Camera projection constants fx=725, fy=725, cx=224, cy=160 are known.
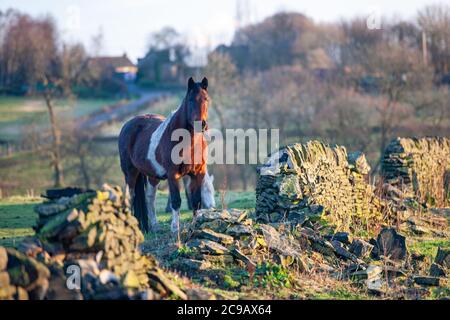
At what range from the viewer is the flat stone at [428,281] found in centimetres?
1080

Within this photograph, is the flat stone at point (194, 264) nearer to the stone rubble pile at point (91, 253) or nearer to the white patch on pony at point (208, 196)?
the stone rubble pile at point (91, 253)

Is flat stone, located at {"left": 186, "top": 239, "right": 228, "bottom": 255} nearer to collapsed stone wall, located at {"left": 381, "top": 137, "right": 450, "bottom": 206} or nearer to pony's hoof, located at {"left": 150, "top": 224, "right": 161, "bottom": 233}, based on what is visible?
pony's hoof, located at {"left": 150, "top": 224, "right": 161, "bottom": 233}

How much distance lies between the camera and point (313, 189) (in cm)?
1373

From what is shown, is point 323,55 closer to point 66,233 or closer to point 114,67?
point 114,67

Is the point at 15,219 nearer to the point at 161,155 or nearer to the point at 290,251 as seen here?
the point at 161,155

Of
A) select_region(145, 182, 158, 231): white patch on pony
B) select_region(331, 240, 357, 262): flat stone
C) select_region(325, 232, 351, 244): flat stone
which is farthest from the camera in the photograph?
select_region(145, 182, 158, 231): white patch on pony

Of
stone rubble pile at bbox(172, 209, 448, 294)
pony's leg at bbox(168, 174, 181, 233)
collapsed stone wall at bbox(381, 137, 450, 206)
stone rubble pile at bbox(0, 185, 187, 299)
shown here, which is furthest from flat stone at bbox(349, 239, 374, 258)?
collapsed stone wall at bbox(381, 137, 450, 206)

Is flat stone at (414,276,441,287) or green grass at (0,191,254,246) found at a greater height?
flat stone at (414,276,441,287)

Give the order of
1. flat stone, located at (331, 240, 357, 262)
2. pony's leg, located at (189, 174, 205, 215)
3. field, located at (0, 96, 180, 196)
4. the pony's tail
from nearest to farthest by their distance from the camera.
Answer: flat stone, located at (331, 240, 357, 262) < pony's leg, located at (189, 174, 205, 215) < the pony's tail < field, located at (0, 96, 180, 196)

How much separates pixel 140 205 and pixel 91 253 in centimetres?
624

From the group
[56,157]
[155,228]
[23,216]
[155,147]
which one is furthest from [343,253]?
[56,157]

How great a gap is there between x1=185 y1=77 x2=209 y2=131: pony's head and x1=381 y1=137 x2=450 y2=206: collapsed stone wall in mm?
7427

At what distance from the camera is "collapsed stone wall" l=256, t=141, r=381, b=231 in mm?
13211

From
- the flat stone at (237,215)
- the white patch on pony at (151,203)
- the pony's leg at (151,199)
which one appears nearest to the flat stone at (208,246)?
the flat stone at (237,215)
